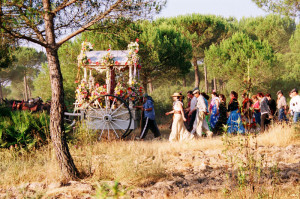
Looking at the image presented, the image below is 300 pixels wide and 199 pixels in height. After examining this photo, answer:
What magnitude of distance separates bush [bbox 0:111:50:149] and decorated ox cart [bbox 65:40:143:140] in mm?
1714

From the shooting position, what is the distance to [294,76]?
85.7 feet

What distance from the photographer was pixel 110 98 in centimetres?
986

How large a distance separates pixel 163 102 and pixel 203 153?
14901 mm

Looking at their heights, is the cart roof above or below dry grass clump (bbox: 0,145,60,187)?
above

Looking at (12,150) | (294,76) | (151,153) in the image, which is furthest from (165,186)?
→ (294,76)

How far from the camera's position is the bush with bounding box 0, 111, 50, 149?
277 inches

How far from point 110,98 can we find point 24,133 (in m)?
3.28

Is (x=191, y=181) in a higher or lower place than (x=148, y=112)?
lower

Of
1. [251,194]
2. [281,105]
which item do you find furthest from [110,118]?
[281,105]

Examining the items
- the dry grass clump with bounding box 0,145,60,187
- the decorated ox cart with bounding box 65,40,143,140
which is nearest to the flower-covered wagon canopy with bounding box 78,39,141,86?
the decorated ox cart with bounding box 65,40,143,140

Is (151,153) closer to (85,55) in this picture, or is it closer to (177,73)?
(85,55)

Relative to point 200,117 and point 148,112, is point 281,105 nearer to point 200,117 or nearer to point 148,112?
point 200,117

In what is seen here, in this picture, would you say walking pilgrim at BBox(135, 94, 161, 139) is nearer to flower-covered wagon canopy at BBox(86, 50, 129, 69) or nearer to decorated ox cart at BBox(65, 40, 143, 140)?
decorated ox cart at BBox(65, 40, 143, 140)

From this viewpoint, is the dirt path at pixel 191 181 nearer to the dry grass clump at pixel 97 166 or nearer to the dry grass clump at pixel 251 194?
the dry grass clump at pixel 251 194
